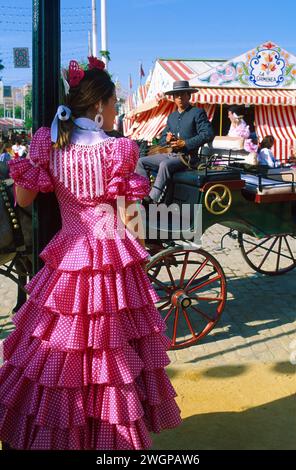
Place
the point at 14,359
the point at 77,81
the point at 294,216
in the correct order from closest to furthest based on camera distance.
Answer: the point at 77,81 → the point at 14,359 → the point at 294,216

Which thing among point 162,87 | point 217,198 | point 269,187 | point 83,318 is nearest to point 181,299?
point 217,198

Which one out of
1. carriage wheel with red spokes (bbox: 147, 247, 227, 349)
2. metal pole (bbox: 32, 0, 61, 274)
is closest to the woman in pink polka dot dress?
metal pole (bbox: 32, 0, 61, 274)

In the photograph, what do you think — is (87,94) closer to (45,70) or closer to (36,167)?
(45,70)

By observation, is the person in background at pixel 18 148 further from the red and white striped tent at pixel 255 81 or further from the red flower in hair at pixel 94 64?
the red flower in hair at pixel 94 64

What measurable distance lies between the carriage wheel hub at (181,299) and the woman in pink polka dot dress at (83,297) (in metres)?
2.02

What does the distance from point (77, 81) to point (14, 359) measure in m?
1.32

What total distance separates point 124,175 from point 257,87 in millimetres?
12135

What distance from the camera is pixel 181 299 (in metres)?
4.23

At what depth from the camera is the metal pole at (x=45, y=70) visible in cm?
212

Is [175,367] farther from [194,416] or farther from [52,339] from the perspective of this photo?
[52,339]

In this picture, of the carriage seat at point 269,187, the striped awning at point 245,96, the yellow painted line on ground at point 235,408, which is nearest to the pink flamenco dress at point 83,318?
the yellow painted line on ground at point 235,408

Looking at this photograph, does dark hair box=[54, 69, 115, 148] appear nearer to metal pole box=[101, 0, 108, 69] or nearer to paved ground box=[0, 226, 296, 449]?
paved ground box=[0, 226, 296, 449]

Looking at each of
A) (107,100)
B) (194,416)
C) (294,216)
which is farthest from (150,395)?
(294,216)

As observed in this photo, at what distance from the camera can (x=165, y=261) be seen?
4414mm
